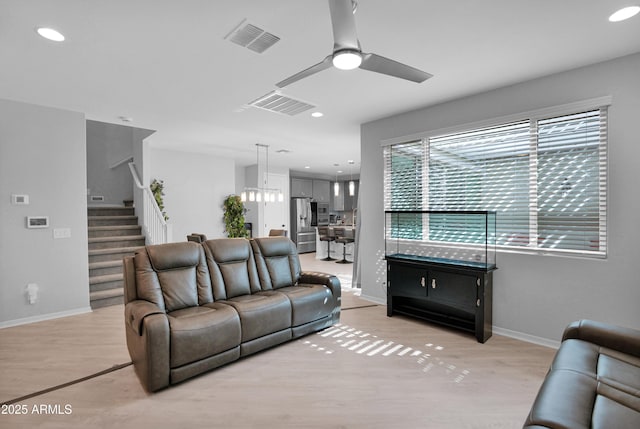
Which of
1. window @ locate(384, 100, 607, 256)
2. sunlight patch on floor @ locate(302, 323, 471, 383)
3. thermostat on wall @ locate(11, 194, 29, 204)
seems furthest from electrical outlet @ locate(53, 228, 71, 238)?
window @ locate(384, 100, 607, 256)

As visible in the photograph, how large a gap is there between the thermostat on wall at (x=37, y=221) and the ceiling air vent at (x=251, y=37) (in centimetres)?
346

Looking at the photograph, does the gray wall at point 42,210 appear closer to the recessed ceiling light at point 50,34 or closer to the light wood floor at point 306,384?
the light wood floor at point 306,384

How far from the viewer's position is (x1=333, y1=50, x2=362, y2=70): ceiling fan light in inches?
68.4

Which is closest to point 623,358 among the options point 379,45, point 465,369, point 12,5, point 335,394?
point 465,369

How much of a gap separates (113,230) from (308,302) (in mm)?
4153

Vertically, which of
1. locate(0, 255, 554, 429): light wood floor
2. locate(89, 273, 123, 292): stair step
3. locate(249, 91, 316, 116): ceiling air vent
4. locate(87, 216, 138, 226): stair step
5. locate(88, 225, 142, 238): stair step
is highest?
locate(249, 91, 316, 116): ceiling air vent

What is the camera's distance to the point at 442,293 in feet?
11.9

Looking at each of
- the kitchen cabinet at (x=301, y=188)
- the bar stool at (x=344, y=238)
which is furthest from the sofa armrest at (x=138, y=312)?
the kitchen cabinet at (x=301, y=188)

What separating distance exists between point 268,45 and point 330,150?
4285 mm

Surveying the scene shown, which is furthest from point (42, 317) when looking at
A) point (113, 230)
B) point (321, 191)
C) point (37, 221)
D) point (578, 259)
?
point (321, 191)

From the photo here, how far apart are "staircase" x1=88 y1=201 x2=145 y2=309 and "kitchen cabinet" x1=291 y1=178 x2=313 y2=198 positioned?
475 cm

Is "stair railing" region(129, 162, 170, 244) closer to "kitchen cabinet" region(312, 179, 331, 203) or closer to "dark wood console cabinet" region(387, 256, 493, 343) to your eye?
"dark wood console cabinet" region(387, 256, 493, 343)

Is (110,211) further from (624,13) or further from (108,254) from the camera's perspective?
(624,13)

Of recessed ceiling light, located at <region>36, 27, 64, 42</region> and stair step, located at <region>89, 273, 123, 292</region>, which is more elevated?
recessed ceiling light, located at <region>36, 27, 64, 42</region>
